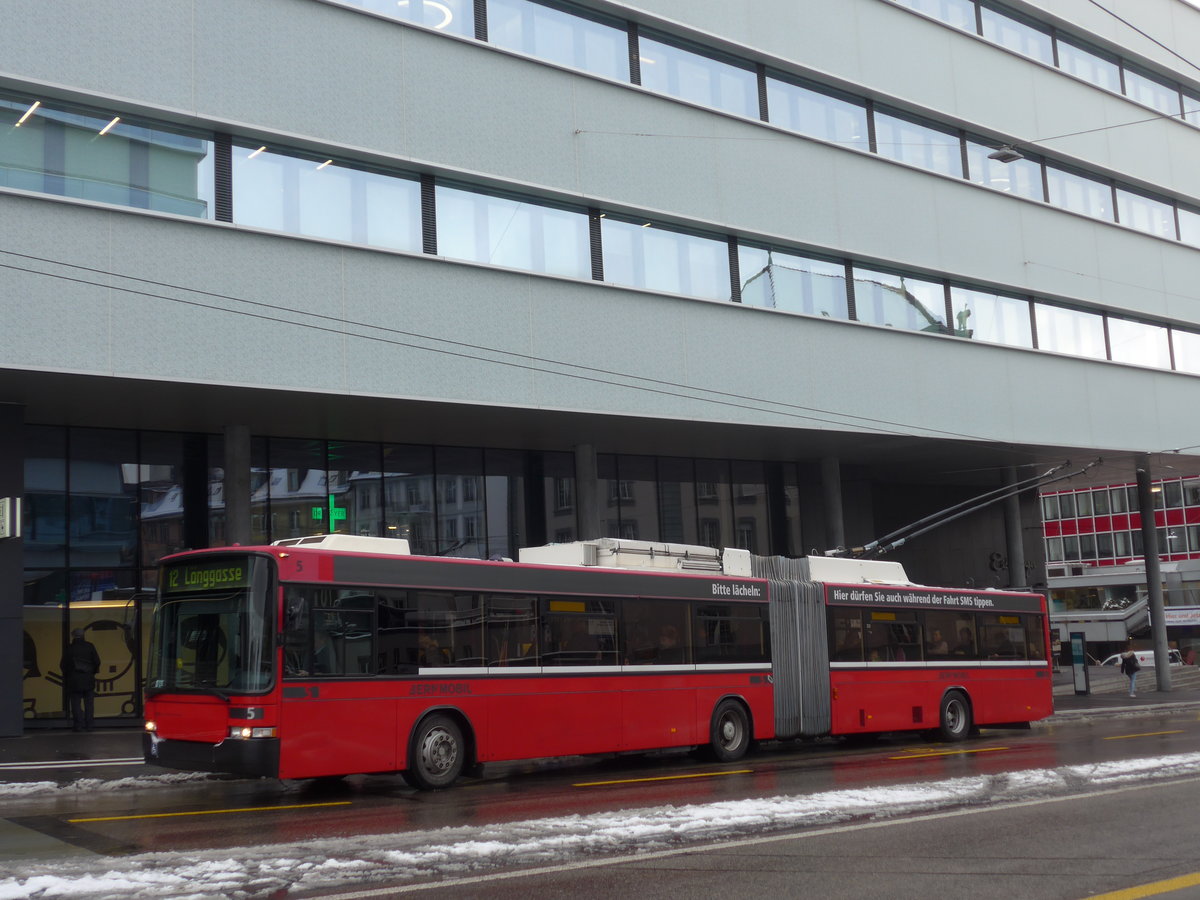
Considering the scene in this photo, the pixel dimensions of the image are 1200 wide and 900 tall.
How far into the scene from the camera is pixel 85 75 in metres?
18.2

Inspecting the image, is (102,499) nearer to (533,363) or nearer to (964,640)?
(533,363)

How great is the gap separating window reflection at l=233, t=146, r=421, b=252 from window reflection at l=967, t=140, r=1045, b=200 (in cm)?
1702

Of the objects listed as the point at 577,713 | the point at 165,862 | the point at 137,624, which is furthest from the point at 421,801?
the point at 137,624

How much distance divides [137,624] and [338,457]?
16.4 feet

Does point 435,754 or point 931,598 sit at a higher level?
point 931,598

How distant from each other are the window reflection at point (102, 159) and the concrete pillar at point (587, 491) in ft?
33.0

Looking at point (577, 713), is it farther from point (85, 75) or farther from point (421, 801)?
point (85, 75)

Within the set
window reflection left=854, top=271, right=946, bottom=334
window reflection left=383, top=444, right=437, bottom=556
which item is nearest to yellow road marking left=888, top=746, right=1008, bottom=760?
window reflection left=383, top=444, right=437, bottom=556

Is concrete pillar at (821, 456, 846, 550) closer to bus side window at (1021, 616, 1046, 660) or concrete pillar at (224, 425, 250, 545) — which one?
bus side window at (1021, 616, 1046, 660)

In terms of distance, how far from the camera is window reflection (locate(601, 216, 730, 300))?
24500 mm

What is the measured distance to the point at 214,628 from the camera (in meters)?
13.3

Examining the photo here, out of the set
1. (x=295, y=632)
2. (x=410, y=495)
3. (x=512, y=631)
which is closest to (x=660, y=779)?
(x=512, y=631)

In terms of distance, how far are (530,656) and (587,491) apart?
10898 mm

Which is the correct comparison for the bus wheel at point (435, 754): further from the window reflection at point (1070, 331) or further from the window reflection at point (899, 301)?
the window reflection at point (1070, 331)
